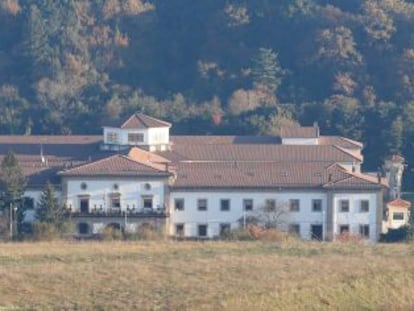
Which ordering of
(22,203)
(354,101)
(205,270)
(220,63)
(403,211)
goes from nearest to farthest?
1. (205,270)
2. (22,203)
3. (403,211)
4. (354,101)
5. (220,63)

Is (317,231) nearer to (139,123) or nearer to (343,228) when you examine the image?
(343,228)

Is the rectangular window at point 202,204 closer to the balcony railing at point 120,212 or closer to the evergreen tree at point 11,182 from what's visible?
the balcony railing at point 120,212

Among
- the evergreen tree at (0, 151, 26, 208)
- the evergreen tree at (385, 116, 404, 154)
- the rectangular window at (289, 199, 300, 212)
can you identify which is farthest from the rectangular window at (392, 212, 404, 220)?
the evergreen tree at (385, 116, 404, 154)

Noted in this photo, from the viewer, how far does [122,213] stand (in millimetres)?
45375

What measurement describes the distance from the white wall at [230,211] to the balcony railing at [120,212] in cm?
48

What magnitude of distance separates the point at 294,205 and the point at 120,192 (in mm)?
4490

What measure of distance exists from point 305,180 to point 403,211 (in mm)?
3699

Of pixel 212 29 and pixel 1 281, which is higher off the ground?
pixel 212 29

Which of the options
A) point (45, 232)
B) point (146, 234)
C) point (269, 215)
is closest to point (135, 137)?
point (269, 215)

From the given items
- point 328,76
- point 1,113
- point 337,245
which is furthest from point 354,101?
point 337,245

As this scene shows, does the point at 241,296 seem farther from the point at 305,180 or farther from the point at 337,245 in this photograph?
the point at 305,180

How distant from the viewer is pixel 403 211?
47844 millimetres

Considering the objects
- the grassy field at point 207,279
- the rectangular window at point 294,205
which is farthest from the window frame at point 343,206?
the grassy field at point 207,279

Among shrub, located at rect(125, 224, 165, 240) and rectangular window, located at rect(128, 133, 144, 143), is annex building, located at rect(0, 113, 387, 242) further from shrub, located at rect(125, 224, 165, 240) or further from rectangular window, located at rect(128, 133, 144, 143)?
rectangular window, located at rect(128, 133, 144, 143)
